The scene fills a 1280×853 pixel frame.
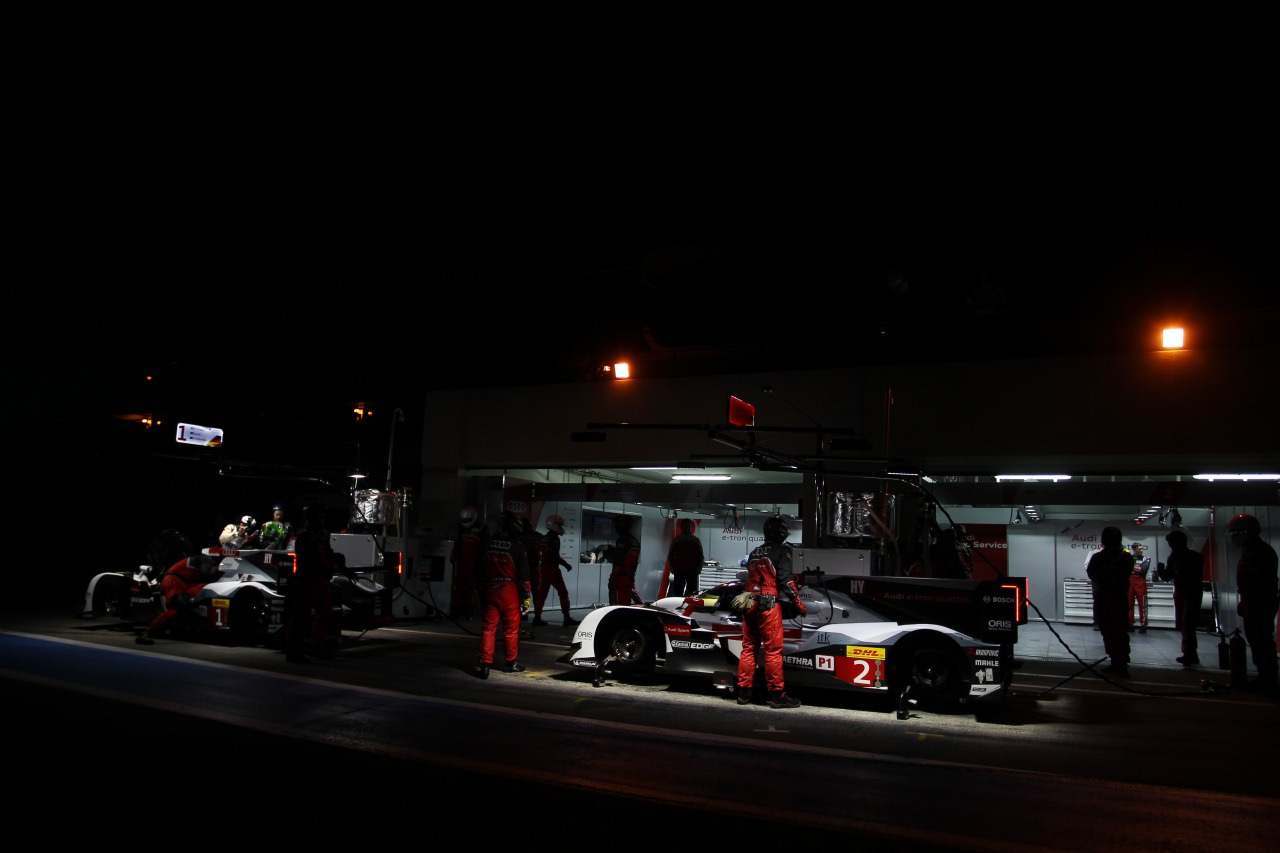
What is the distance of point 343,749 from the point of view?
548 cm

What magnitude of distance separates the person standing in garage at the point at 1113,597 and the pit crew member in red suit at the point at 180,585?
11781mm

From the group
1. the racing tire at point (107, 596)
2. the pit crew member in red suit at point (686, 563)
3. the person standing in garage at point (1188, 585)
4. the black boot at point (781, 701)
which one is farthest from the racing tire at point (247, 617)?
the person standing in garage at point (1188, 585)

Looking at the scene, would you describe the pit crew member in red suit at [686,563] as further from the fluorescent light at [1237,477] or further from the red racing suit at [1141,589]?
the red racing suit at [1141,589]

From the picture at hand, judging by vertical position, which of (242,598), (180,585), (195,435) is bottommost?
(242,598)

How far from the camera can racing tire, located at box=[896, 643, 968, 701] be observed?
748 centimetres

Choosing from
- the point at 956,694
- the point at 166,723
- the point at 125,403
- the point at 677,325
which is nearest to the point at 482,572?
the point at 166,723

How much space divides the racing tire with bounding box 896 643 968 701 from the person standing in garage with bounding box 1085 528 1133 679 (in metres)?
4.11

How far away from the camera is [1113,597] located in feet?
34.5

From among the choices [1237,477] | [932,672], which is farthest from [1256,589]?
[932,672]

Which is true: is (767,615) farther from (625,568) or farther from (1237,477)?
(1237,477)

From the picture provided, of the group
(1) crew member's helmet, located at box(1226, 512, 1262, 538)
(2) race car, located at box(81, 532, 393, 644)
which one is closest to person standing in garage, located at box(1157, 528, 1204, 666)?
(1) crew member's helmet, located at box(1226, 512, 1262, 538)

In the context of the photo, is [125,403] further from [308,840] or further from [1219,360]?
[1219,360]

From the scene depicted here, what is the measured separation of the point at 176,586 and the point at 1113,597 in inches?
481

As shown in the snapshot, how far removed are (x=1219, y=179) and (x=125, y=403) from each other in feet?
89.7
